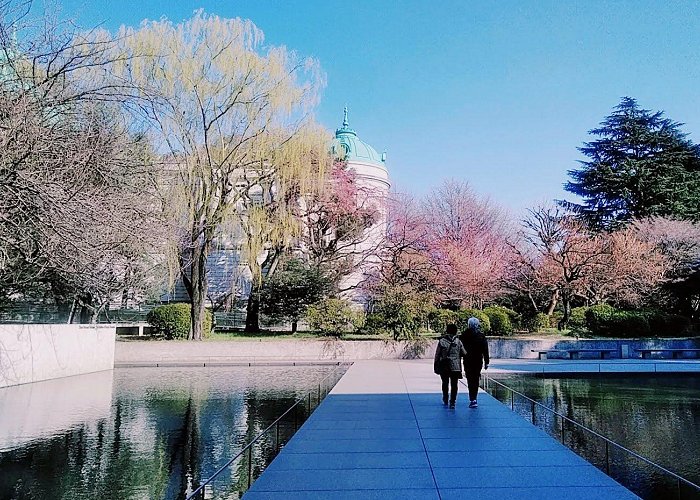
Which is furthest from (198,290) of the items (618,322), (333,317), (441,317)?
(618,322)

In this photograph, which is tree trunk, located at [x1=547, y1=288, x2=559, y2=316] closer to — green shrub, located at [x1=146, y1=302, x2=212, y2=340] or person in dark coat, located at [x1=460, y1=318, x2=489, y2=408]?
green shrub, located at [x1=146, y1=302, x2=212, y2=340]

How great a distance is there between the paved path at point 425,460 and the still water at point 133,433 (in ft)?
2.03

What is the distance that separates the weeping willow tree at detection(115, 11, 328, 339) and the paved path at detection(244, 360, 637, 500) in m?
13.5

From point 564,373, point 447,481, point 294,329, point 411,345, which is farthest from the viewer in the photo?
point 294,329

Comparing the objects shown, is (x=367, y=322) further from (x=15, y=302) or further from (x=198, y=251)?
(x=15, y=302)

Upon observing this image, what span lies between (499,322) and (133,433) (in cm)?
1907

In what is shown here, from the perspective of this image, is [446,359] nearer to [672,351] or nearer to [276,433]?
[276,433]

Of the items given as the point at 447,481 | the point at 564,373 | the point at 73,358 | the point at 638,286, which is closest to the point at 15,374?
the point at 73,358

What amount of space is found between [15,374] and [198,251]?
877 centimetres

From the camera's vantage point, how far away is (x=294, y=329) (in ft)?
87.0

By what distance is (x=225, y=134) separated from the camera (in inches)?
869

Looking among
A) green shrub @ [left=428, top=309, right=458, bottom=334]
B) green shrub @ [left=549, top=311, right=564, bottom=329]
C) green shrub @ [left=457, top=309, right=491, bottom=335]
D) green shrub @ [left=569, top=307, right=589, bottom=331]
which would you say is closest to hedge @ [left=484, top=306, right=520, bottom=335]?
green shrub @ [left=457, top=309, right=491, bottom=335]

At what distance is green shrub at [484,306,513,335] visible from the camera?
81.8 ft

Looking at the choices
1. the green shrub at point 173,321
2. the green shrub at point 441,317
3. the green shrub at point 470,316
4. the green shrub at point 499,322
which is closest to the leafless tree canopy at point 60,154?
the green shrub at point 173,321
